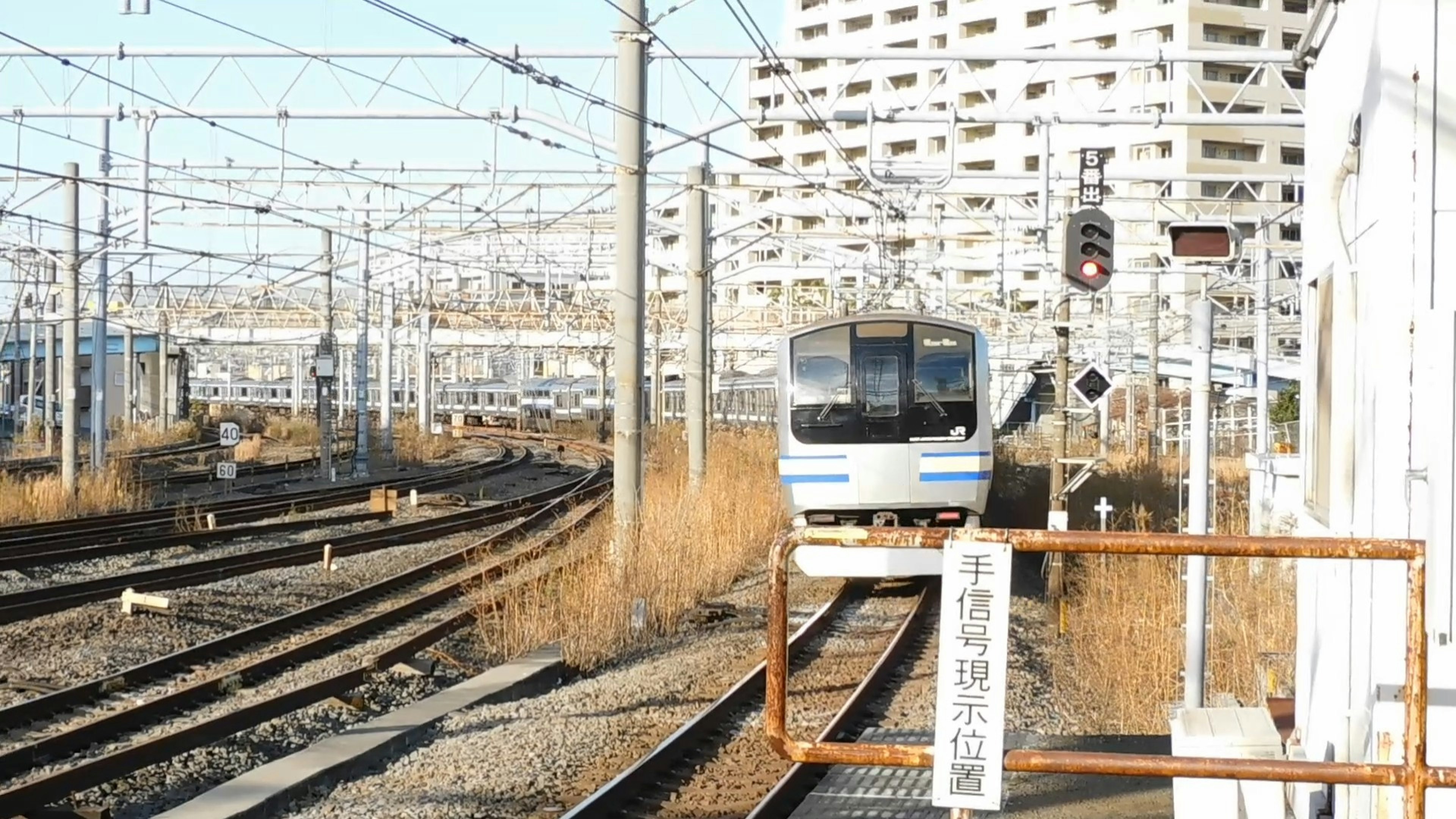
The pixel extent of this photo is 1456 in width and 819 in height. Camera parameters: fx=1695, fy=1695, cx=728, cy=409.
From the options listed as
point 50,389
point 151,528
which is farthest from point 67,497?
point 50,389

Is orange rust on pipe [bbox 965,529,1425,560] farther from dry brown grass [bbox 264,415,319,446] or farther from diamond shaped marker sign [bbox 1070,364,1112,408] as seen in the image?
dry brown grass [bbox 264,415,319,446]

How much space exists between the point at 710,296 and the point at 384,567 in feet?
30.4

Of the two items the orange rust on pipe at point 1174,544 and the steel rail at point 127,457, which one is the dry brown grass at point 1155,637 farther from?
the steel rail at point 127,457

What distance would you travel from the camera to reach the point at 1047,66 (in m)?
53.0

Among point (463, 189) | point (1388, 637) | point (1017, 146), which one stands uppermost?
point (1017, 146)

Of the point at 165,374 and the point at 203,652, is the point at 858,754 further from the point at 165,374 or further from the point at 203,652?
the point at 165,374

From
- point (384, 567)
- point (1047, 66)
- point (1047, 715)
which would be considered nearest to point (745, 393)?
point (1047, 66)

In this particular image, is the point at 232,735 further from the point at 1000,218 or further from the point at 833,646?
the point at 1000,218

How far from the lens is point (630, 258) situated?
579 inches

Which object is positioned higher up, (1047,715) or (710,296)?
(710,296)

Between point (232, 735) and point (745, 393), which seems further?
point (745, 393)

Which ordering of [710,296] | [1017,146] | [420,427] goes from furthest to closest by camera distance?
[1017,146] < [420,427] < [710,296]

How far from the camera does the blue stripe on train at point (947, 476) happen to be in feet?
53.1

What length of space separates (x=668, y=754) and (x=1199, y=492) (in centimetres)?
301
